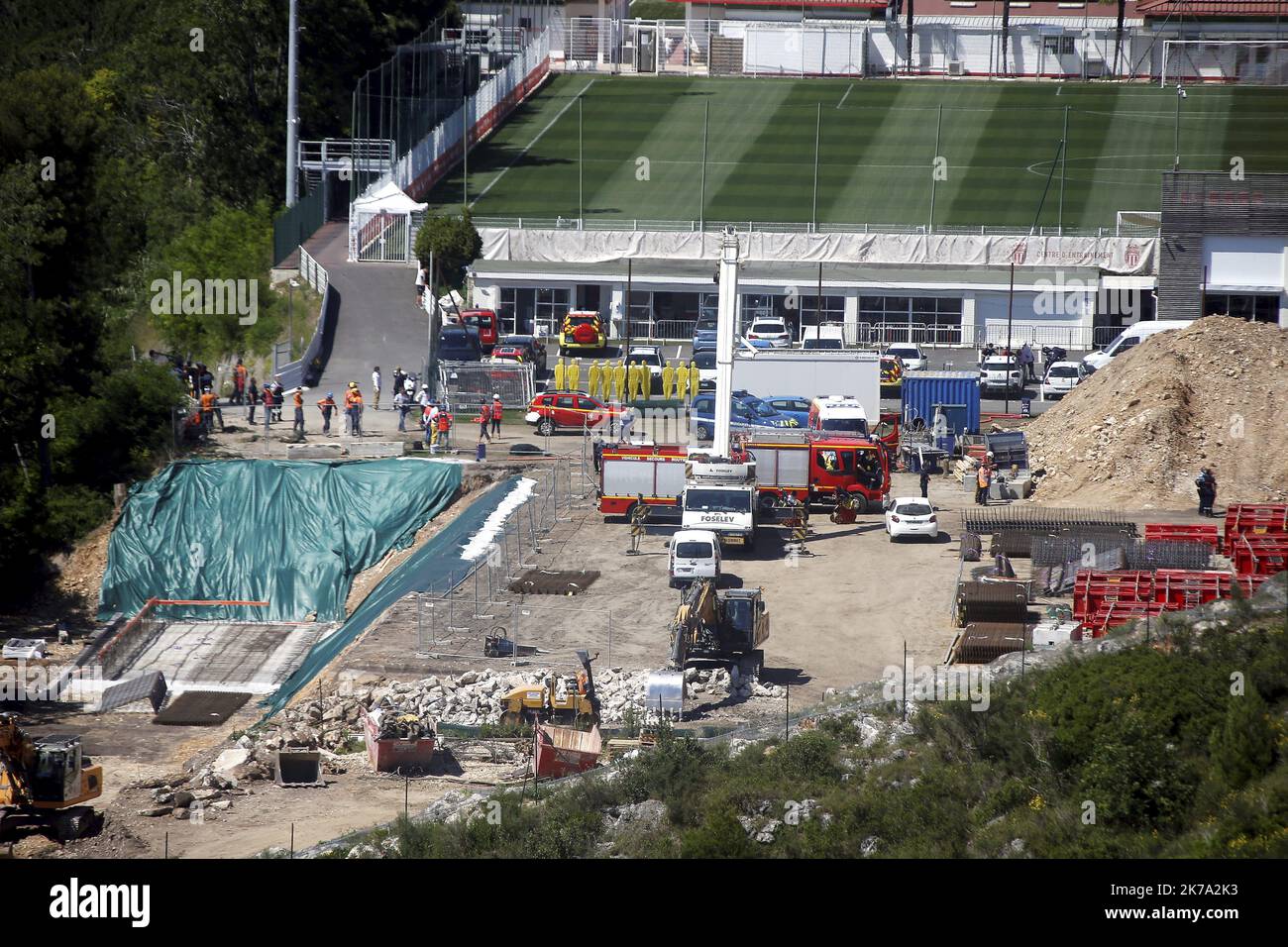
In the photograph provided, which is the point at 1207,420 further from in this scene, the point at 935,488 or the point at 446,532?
the point at 446,532

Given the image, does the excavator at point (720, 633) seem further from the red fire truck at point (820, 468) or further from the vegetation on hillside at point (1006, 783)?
the red fire truck at point (820, 468)

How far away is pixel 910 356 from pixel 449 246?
17.5 m

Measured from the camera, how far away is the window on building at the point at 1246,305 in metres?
60.9

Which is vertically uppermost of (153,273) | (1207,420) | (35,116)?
(35,116)

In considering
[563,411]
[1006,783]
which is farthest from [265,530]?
[1006,783]

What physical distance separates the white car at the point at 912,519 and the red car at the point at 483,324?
912 inches

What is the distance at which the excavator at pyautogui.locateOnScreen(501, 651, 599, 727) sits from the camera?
92.0 feet

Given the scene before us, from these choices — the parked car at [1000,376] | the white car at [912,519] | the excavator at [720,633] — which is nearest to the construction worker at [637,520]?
the white car at [912,519]

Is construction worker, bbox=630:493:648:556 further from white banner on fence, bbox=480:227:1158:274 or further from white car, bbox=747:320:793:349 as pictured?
white banner on fence, bbox=480:227:1158:274

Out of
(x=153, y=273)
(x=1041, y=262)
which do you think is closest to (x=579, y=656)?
(x=153, y=273)

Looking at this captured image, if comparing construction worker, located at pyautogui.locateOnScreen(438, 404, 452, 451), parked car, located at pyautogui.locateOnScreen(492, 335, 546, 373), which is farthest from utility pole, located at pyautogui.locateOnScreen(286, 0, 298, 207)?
construction worker, located at pyautogui.locateOnScreen(438, 404, 452, 451)

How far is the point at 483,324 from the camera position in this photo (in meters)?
59.0

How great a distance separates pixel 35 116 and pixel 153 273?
8334mm

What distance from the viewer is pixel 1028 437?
46.4m
